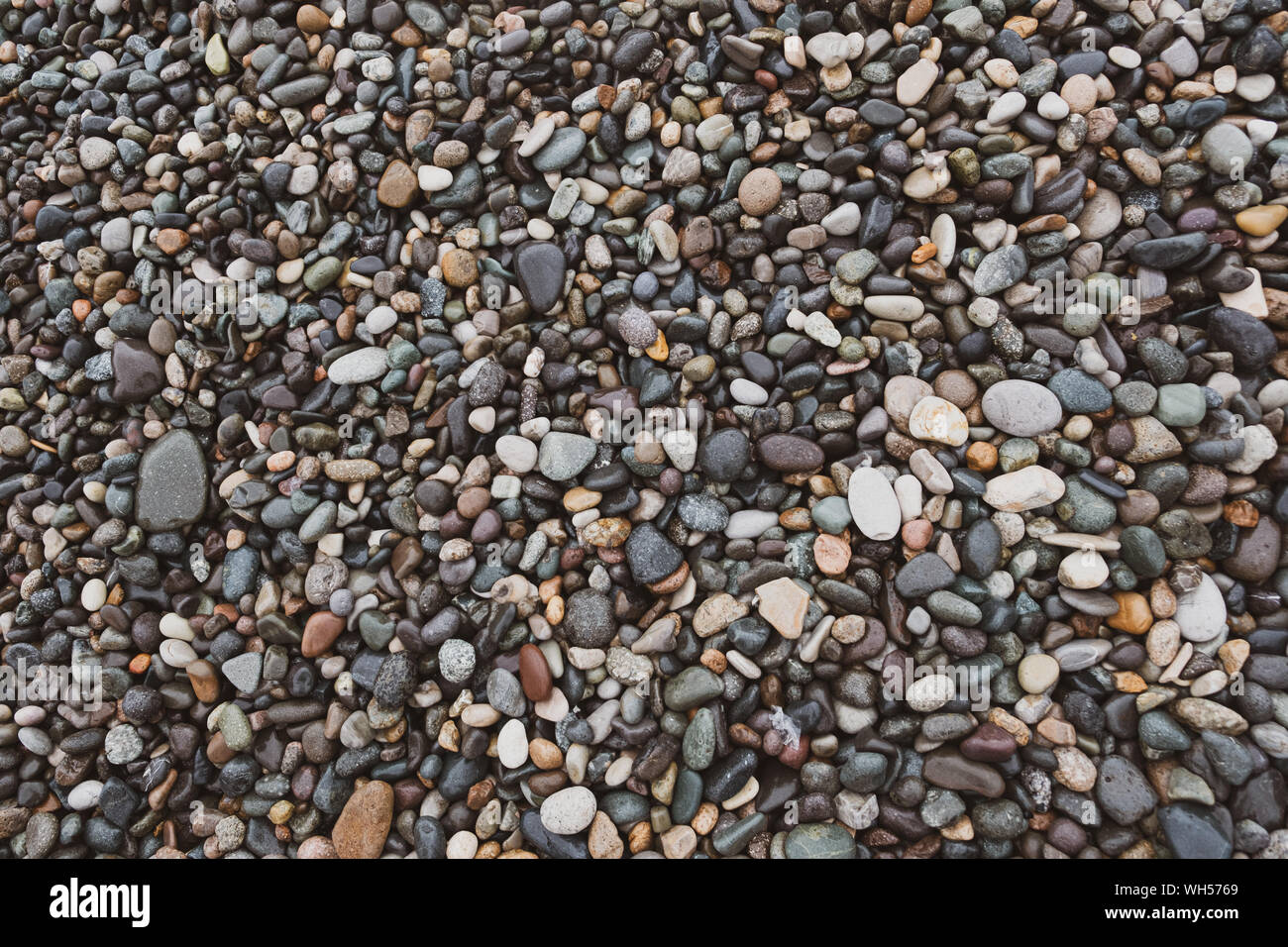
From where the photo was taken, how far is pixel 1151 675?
1658 millimetres

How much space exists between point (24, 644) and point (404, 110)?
1.76 metres

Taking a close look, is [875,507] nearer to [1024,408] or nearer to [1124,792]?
[1024,408]

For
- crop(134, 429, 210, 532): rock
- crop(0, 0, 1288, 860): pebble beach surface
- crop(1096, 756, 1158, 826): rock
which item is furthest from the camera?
crop(134, 429, 210, 532): rock

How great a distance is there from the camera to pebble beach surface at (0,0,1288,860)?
166 centimetres

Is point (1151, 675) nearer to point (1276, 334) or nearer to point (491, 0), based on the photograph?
point (1276, 334)

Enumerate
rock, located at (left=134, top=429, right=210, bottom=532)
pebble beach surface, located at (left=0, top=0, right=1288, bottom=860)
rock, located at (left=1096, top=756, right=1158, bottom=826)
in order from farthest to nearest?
rock, located at (left=134, top=429, right=210, bottom=532)
pebble beach surface, located at (left=0, top=0, right=1288, bottom=860)
rock, located at (left=1096, top=756, right=1158, bottom=826)

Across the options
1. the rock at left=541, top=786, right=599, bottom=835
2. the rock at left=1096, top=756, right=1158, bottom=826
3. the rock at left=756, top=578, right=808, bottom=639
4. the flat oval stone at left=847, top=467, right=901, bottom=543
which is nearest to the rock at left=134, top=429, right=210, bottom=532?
the rock at left=541, top=786, right=599, bottom=835

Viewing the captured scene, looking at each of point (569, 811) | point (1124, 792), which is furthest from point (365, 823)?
point (1124, 792)

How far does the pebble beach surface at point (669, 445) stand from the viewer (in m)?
1.66

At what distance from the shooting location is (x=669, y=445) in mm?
1774

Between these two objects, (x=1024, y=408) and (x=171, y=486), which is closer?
(x=1024, y=408)

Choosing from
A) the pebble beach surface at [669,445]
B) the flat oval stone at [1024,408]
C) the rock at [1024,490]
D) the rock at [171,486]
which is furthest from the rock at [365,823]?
the flat oval stone at [1024,408]

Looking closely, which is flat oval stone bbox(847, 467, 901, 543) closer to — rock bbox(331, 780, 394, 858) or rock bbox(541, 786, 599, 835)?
rock bbox(541, 786, 599, 835)

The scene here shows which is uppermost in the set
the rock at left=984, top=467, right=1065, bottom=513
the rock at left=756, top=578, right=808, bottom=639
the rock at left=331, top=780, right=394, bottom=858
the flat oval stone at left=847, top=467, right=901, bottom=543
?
the rock at left=984, top=467, right=1065, bottom=513
